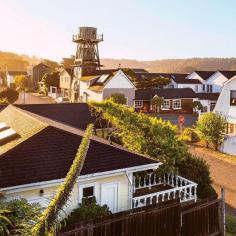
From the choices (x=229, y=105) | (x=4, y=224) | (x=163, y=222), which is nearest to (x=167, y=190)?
(x=163, y=222)

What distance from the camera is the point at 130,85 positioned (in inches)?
2416

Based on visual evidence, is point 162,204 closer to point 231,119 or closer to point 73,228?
point 73,228

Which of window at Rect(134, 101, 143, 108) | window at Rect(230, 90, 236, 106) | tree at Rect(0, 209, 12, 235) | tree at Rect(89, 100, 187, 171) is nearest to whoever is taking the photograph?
tree at Rect(0, 209, 12, 235)

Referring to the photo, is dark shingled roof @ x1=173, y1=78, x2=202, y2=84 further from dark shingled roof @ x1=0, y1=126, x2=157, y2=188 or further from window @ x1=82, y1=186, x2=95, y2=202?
window @ x1=82, y1=186, x2=95, y2=202

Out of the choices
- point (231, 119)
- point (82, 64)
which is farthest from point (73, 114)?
point (82, 64)

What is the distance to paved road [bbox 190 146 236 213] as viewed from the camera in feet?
74.4

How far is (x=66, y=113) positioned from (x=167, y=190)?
16.7 meters

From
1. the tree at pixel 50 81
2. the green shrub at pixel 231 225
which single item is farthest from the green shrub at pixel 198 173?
the tree at pixel 50 81

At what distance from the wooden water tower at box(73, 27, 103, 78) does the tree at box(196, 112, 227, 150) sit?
1628 inches

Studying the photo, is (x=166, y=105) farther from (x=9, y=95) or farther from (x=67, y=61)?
(x=67, y=61)

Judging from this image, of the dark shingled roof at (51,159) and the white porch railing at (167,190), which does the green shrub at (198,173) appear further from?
the dark shingled roof at (51,159)

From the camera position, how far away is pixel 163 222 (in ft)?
42.7

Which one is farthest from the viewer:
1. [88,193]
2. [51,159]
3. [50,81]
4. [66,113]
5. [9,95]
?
[50,81]

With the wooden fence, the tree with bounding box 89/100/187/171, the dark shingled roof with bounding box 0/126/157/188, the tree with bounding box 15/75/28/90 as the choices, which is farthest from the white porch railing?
the tree with bounding box 15/75/28/90
